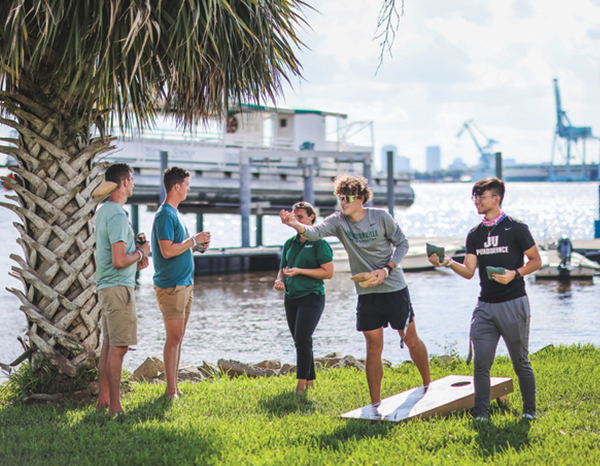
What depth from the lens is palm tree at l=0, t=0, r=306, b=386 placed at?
A: 16.6 feet

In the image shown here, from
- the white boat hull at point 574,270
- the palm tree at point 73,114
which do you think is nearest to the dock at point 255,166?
the white boat hull at point 574,270

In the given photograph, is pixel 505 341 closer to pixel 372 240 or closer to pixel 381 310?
pixel 381 310

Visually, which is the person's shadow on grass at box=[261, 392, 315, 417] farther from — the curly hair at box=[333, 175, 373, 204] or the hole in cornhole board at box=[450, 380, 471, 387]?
the curly hair at box=[333, 175, 373, 204]

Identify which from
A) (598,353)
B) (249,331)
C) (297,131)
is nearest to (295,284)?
(598,353)

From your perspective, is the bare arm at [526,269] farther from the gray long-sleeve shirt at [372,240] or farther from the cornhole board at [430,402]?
the cornhole board at [430,402]

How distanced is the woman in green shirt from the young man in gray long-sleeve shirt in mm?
654

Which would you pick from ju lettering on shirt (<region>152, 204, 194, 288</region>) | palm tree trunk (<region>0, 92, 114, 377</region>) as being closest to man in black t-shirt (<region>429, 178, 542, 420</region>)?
ju lettering on shirt (<region>152, 204, 194, 288</region>)

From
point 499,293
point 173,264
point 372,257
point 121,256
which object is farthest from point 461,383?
point 121,256

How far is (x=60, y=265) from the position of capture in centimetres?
534

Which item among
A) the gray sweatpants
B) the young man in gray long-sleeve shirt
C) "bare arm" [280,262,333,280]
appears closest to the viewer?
the gray sweatpants

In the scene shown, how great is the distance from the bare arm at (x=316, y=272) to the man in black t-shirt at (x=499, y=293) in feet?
4.64

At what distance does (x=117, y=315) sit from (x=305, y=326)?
1756 mm

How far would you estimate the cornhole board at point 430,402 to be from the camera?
467 centimetres

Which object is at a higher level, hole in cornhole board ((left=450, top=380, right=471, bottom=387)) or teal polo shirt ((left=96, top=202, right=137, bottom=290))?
teal polo shirt ((left=96, top=202, right=137, bottom=290))
